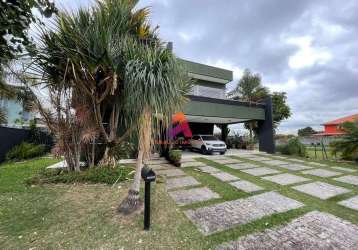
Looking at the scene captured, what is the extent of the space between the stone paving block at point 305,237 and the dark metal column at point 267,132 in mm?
10177

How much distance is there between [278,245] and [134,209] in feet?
7.31

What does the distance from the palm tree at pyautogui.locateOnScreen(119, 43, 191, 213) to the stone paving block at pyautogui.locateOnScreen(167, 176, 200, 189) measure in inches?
66.6

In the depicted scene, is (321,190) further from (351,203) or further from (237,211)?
(237,211)

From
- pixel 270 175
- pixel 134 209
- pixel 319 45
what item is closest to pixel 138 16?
pixel 134 209

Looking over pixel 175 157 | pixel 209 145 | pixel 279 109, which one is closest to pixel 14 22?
pixel 175 157

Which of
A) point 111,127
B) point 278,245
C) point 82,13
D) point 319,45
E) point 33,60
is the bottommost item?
point 278,245

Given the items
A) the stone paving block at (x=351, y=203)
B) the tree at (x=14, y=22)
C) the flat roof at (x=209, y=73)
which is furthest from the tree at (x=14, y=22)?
the flat roof at (x=209, y=73)

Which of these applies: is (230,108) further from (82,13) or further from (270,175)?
(82,13)

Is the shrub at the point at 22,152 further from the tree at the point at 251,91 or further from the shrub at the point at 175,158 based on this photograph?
the tree at the point at 251,91

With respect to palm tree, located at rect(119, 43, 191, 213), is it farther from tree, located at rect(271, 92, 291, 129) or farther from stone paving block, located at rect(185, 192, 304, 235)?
tree, located at rect(271, 92, 291, 129)

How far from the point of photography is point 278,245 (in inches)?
88.4

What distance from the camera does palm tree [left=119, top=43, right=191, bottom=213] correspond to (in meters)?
2.73

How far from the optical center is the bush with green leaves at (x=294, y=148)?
11.1 meters

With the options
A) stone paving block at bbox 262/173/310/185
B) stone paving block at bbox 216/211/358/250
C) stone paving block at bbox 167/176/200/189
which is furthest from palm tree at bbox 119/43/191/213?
stone paving block at bbox 262/173/310/185
